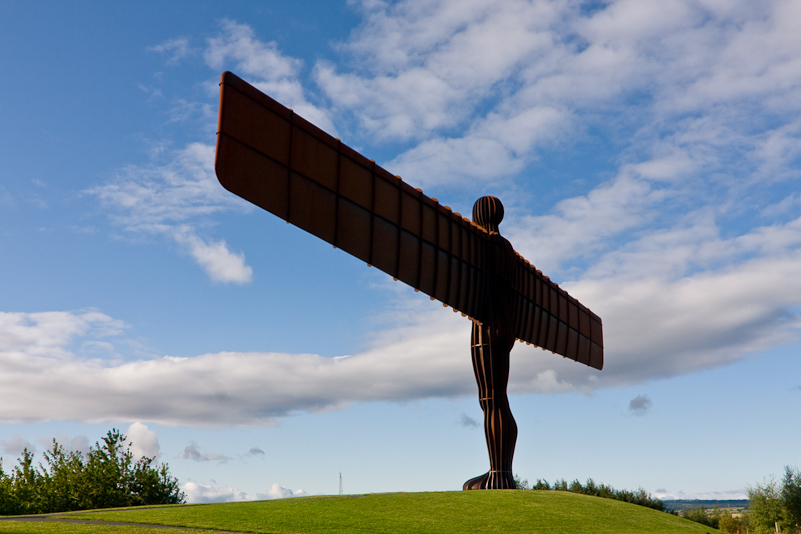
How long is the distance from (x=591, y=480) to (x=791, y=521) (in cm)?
1433

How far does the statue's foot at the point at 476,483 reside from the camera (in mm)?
22734

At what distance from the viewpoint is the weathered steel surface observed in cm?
1581

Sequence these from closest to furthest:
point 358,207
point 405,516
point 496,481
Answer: point 405,516, point 358,207, point 496,481

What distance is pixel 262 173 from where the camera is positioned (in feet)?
53.1

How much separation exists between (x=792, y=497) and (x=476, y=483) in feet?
94.5

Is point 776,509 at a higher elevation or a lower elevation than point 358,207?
lower

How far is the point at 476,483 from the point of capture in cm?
2291

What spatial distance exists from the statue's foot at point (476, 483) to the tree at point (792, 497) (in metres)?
28.3

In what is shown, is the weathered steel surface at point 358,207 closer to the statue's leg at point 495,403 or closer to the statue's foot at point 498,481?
the statue's leg at point 495,403

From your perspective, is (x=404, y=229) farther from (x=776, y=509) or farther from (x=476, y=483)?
(x=776, y=509)

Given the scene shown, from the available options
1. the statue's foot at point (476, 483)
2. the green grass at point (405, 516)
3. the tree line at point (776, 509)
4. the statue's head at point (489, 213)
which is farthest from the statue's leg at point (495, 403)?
the tree line at point (776, 509)

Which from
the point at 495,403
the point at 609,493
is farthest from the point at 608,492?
the point at 495,403

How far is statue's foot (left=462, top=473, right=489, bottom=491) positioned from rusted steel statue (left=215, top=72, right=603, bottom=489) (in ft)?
0.16

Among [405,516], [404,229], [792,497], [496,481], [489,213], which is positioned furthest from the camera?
[792,497]
